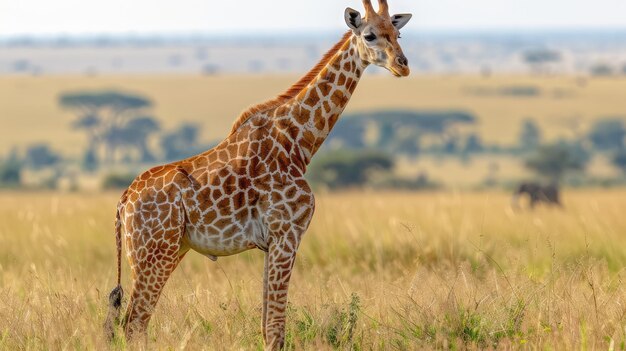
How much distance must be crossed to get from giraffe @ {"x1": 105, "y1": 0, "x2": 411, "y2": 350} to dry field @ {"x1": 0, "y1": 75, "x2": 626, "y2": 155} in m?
91.1

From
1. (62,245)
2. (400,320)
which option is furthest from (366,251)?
(400,320)

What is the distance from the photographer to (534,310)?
27.6 ft

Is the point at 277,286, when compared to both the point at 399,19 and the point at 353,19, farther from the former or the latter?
the point at 399,19

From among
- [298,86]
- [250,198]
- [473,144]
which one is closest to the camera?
[250,198]

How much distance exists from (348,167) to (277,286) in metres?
48.1

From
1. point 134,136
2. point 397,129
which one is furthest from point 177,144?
point 397,129

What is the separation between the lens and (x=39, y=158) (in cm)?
8688

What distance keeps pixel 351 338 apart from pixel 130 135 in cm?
8502

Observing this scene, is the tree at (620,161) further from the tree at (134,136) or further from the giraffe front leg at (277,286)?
the giraffe front leg at (277,286)

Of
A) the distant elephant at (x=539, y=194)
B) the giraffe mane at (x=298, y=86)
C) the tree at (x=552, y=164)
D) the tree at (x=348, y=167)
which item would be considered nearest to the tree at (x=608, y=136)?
the tree at (x=552, y=164)

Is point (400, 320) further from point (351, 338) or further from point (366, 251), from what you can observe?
point (366, 251)

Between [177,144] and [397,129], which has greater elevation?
[177,144]

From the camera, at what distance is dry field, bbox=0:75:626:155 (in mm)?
109125

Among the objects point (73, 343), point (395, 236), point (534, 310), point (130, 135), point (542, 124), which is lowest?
point (542, 124)
